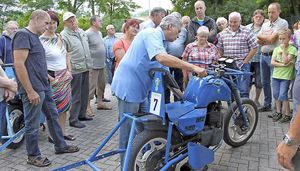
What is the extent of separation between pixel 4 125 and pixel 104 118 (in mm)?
1957

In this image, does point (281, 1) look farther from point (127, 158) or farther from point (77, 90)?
point (127, 158)

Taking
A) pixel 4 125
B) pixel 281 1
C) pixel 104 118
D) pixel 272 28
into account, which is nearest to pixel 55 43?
pixel 4 125

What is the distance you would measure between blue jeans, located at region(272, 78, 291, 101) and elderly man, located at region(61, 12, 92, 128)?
3180 mm

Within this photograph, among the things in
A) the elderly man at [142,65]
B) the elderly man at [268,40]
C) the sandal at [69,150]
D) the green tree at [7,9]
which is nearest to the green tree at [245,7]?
the elderly man at [268,40]

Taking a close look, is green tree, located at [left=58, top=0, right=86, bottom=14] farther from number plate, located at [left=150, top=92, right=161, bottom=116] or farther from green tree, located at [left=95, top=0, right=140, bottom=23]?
number plate, located at [left=150, top=92, right=161, bottom=116]

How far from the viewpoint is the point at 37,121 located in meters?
3.64

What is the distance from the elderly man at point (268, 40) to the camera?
5645mm

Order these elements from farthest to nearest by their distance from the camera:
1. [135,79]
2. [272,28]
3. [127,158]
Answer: [272,28] → [135,79] → [127,158]

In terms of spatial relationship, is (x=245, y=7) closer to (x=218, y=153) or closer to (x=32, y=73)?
(x=218, y=153)

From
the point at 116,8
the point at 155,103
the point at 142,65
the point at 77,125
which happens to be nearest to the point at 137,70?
the point at 142,65

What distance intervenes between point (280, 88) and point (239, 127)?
159 cm

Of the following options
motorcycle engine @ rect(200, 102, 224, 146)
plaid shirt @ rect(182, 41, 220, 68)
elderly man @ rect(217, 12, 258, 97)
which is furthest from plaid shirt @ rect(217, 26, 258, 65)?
motorcycle engine @ rect(200, 102, 224, 146)

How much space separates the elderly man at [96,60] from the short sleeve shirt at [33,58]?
238 centimetres

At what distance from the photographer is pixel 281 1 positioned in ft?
64.5
